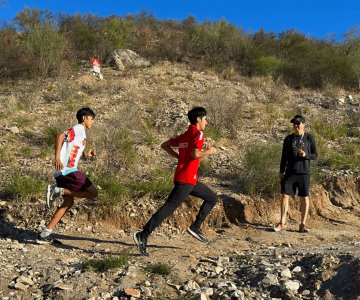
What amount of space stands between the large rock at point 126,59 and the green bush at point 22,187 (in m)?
9.65

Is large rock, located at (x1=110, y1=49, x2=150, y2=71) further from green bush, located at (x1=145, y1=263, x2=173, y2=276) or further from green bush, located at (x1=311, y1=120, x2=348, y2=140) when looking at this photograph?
green bush, located at (x1=145, y1=263, x2=173, y2=276)

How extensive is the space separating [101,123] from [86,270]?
593 centimetres

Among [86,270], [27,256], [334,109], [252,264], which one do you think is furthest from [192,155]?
[334,109]

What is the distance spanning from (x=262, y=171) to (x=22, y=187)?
12.4 feet

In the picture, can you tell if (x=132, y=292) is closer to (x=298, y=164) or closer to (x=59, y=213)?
(x=59, y=213)

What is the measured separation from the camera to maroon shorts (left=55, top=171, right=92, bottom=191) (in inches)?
208

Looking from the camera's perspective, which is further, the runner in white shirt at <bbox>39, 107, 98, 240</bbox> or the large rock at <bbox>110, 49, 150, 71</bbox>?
the large rock at <bbox>110, 49, 150, 71</bbox>

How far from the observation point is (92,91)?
12.6 m

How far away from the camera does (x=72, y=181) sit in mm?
5297

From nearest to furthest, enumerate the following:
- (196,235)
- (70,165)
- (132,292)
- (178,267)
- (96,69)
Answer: (132,292)
(178,267)
(70,165)
(196,235)
(96,69)

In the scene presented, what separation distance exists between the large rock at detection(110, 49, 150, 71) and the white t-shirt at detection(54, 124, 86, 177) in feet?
35.3

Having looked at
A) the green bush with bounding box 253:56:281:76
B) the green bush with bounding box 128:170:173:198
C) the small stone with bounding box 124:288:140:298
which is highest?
the green bush with bounding box 253:56:281:76

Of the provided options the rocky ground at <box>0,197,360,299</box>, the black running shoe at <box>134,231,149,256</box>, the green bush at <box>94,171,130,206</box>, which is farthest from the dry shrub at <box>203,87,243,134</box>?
the black running shoe at <box>134,231,149,256</box>

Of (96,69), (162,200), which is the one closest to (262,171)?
(162,200)
